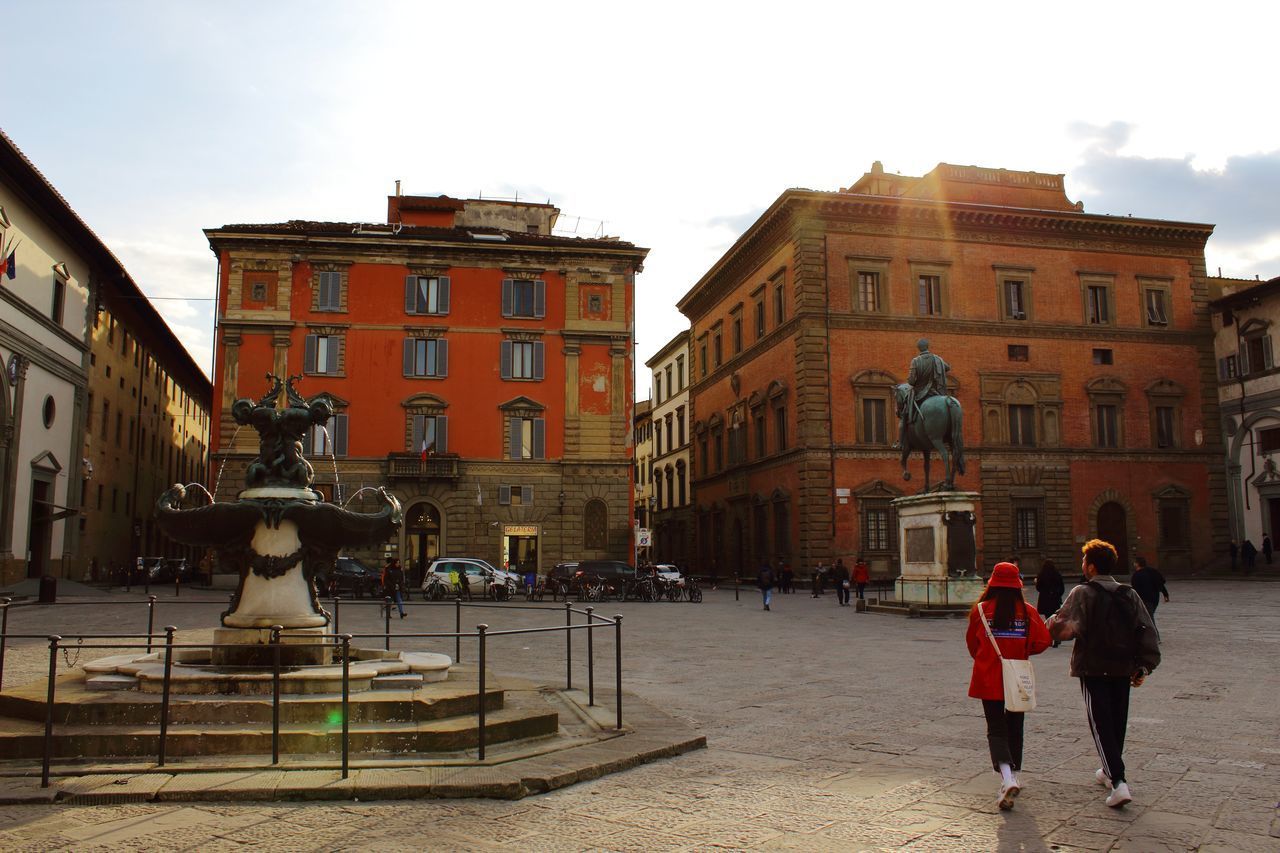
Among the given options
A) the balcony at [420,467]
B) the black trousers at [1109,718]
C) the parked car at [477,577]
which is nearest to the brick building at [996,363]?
the parked car at [477,577]

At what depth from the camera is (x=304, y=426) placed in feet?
34.2

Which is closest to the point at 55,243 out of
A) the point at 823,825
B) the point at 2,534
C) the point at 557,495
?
the point at 2,534

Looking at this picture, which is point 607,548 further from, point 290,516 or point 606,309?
point 290,516

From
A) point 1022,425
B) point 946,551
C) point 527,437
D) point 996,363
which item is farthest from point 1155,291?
point 527,437

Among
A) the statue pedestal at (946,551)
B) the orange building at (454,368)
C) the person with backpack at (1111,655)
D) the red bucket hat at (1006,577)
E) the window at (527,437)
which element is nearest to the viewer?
the person with backpack at (1111,655)

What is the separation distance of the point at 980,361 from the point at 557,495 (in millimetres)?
18518

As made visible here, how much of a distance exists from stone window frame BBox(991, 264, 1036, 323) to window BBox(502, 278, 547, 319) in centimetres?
1918

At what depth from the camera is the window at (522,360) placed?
1629 inches

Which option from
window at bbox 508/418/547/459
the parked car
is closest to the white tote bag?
the parked car

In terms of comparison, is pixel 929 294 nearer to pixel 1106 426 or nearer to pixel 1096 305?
pixel 1096 305

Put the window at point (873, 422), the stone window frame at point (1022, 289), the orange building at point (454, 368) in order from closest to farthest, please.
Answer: the orange building at point (454, 368), the window at point (873, 422), the stone window frame at point (1022, 289)

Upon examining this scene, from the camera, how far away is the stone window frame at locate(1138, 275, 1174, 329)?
148 feet

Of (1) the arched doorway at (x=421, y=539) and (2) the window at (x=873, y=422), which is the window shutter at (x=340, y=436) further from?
(2) the window at (x=873, y=422)

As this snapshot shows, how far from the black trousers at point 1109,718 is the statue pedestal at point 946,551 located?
57.7ft
